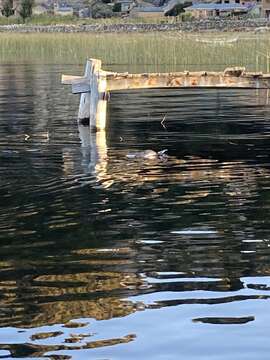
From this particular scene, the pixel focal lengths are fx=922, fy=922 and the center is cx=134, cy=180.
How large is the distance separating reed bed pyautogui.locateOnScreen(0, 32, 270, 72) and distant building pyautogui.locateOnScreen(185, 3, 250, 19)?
50.5 metres

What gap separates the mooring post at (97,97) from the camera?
24.0 metres

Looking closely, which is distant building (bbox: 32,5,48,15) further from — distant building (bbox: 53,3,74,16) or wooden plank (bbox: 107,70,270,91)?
wooden plank (bbox: 107,70,270,91)

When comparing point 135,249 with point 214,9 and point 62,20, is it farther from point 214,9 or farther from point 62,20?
point 214,9

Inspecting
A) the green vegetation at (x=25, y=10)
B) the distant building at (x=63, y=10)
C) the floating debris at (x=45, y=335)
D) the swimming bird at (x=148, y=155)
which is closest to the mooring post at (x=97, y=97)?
the swimming bird at (x=148, y=155)

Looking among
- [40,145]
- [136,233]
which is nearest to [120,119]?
[40,145]

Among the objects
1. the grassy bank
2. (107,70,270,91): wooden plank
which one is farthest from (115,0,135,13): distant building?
(107,70,270,91): wooden plank

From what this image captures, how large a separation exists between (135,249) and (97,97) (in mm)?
13619

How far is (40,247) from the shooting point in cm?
1088

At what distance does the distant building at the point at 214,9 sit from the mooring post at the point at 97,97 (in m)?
98.6

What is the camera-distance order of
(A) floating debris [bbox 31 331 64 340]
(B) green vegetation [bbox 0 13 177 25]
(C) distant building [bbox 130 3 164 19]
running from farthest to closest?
(C) distant building [bbox 130 3 164 19]
(B) green vegetation [bbox 0 13 177 25]
(A) floating debris [bbox 31 331 64 340]

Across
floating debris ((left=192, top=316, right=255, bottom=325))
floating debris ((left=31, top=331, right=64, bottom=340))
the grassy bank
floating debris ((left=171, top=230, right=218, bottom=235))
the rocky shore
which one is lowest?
floating debris ((left=192, top=316, right=255, bottom=325))

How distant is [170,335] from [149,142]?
46.3 ft

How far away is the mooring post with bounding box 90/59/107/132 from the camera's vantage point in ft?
78.7

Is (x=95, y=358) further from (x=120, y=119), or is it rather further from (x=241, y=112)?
(x=241, y=112)
